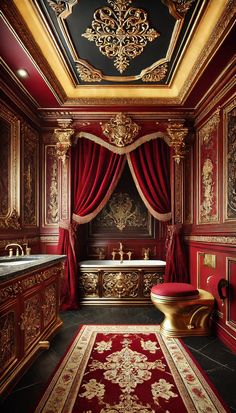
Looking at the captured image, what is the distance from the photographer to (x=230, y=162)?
282 cm

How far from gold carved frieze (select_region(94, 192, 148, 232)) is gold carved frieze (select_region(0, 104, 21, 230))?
1.64 m

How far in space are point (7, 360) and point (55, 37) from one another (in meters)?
2.76

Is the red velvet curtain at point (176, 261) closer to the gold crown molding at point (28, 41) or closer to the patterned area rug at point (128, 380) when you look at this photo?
the patterned area rug at point (128, 380)

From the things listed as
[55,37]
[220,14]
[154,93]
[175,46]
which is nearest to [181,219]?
[154,93]

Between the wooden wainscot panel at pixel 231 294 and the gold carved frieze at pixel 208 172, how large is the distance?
0.57 m

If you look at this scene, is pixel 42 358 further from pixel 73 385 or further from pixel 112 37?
pixel 112 37

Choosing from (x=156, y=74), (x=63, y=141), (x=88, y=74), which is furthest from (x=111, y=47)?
(x=63, y=141)

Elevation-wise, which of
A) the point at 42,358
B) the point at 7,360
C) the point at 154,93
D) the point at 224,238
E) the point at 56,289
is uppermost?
the point at 154,93

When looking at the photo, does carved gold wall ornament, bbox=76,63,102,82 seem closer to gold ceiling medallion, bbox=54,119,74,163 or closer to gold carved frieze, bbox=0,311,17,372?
gold ceiling medallion, bbox=54,119,74,163

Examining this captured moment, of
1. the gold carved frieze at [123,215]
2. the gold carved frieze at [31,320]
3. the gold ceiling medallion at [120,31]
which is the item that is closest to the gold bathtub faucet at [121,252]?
the gold carved frieze at [123,215]

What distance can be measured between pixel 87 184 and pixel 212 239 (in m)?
1.86

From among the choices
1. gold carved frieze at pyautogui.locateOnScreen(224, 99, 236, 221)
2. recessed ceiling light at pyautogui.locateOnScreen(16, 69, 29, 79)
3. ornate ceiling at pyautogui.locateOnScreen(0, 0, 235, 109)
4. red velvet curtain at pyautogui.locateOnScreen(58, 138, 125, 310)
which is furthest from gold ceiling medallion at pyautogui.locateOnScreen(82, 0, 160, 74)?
red velvet curtain at pyautogui.locateOnScreen(58, 138, 125, 310)

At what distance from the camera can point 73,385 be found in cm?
194

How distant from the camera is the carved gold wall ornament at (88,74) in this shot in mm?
3110
